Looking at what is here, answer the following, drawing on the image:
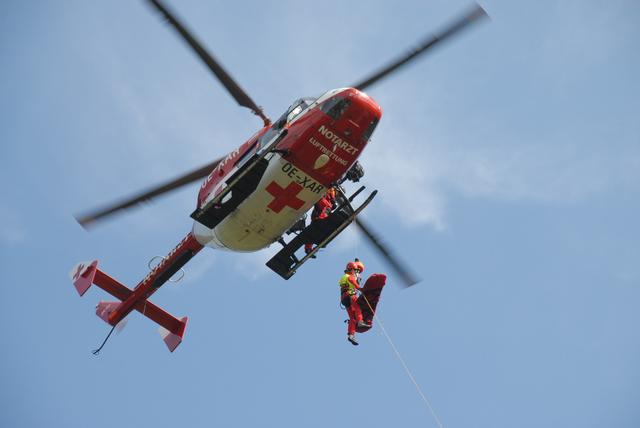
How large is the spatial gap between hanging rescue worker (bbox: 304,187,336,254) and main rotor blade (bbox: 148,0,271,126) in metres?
2.15

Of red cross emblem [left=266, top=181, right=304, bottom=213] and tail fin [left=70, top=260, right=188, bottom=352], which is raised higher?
red cross emblem [left=266, top=181, right=304, bottom=213]

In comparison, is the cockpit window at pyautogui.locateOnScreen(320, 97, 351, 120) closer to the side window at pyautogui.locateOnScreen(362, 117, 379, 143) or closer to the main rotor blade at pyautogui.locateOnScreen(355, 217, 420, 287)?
the side window at pyautogui.locateOnScreen(362, 117, 379, 143)

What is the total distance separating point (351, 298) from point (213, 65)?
601cm

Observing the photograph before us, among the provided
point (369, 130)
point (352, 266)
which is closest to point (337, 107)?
point (369, 130)

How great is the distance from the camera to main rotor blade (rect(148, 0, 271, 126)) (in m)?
15.4

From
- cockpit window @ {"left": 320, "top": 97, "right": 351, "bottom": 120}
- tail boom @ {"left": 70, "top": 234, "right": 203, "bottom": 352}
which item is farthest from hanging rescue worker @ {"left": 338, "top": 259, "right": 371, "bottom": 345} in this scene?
cockpit window @ {"left": 320, "top": 97, "right": 351, "bottom": 120}

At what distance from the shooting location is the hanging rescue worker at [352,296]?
16.5 m

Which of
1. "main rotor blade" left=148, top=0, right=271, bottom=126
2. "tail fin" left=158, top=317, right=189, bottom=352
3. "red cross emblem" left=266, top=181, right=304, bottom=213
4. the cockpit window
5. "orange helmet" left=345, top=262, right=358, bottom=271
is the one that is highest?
"main rotor blade" left=148, top=0, right=271, bottom=126

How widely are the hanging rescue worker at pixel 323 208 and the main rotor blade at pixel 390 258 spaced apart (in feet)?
2.24

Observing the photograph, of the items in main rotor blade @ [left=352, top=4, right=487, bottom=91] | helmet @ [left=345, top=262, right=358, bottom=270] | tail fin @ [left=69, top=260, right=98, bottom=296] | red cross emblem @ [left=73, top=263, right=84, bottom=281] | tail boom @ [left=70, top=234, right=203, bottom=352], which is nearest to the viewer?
main rotor blade @ [left=352, top=4, right=487, bottom=91]

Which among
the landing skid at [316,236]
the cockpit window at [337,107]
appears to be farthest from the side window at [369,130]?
the landing skid at [316,236]

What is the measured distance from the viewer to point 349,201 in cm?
1627

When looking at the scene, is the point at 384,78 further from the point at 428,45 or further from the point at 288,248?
the point at 288,248

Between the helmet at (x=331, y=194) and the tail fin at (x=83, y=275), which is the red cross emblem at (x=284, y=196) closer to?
the helmet at (x=331, y=194)
